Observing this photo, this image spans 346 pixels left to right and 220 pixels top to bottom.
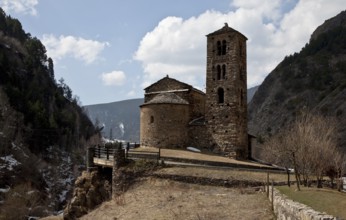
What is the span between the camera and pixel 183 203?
21.2 m

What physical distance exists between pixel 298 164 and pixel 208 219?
1085 centimetres

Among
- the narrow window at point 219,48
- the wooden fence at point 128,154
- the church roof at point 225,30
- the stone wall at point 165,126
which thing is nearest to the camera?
the wooden fence at point 128,154

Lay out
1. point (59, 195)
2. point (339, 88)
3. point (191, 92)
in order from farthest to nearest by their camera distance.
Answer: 1. point (339, 88)
2. point (59, 195)
3. point (191, 92)

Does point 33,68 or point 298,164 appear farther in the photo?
point 33,68

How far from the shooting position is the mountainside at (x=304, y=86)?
9500 centimetres

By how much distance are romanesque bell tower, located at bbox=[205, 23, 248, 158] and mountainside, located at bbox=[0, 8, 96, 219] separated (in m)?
20.5

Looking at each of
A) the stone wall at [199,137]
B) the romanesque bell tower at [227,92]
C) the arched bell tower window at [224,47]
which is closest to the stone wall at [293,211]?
the romanesque bell tower at [227,92]

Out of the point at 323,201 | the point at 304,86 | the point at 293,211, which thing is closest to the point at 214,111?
the point at 323,201

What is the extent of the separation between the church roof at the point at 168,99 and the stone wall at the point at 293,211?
2121 cm

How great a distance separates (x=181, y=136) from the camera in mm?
38531

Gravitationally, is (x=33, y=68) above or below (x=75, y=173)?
above

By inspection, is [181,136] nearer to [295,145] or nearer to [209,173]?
[209,173]

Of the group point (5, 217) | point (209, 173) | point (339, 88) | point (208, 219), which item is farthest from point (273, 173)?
point (339, 88)

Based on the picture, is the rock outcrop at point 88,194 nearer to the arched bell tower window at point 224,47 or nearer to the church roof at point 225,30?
the arched bell tower window at point 224,47
